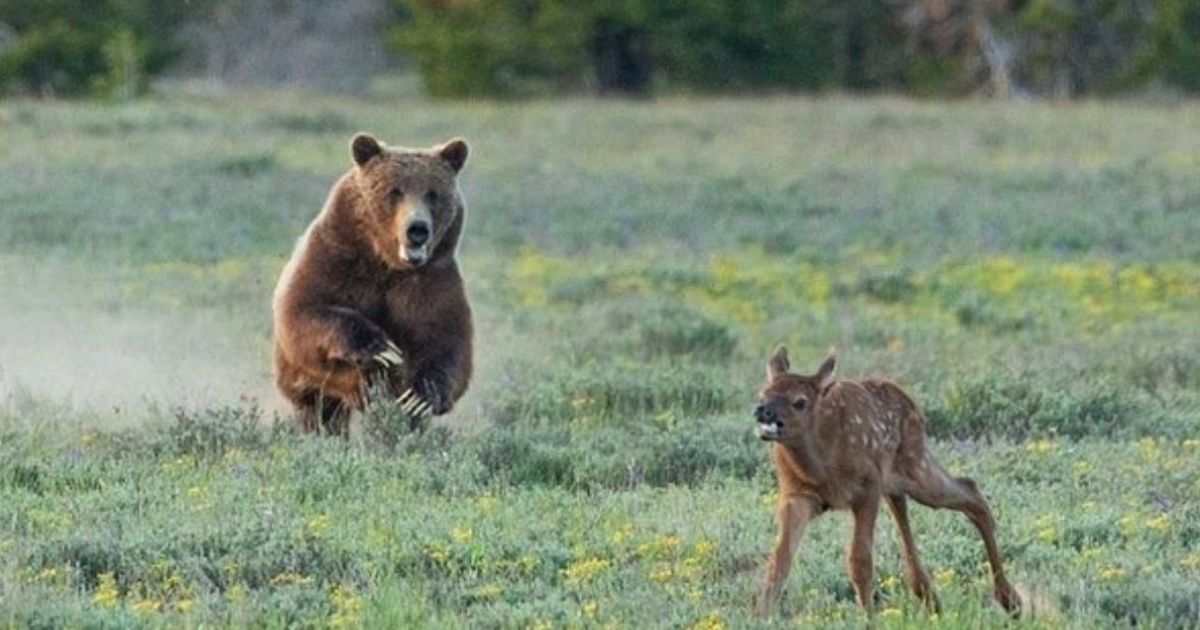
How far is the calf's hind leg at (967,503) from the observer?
7730 mm

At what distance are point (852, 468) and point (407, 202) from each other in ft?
11.0

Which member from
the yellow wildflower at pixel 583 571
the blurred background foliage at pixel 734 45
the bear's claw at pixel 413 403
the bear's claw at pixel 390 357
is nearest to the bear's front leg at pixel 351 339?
the bear's claw at pixel 390 357

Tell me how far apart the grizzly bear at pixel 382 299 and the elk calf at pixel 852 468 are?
287cm

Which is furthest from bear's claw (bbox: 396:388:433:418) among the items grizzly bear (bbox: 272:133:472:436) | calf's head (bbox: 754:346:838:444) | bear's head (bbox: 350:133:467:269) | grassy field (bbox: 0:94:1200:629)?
calf's head (bbox: 754:346:838:444)

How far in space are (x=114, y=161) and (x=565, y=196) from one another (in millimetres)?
5225

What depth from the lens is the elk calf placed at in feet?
24.4

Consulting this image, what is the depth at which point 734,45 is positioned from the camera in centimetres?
5178

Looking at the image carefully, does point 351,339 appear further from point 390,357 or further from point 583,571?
point 583,571

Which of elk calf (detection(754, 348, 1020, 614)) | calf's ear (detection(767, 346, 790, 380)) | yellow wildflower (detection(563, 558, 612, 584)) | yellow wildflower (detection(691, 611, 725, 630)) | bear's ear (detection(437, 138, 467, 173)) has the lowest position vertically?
yellow wildflower (detection(563, 558, 612, 584))

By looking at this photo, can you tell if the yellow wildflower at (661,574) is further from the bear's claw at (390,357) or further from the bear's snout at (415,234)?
the bear's snout at (415,234)

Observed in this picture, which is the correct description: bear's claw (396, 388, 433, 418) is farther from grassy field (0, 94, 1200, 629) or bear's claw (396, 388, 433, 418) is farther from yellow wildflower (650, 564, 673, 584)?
yellow wildflower (650, 564, 673, 584)

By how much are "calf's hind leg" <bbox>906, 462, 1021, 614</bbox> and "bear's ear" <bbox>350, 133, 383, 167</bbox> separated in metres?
3.59

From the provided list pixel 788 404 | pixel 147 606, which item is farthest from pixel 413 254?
pixel 788 404

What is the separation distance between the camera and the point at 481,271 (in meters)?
18.9
